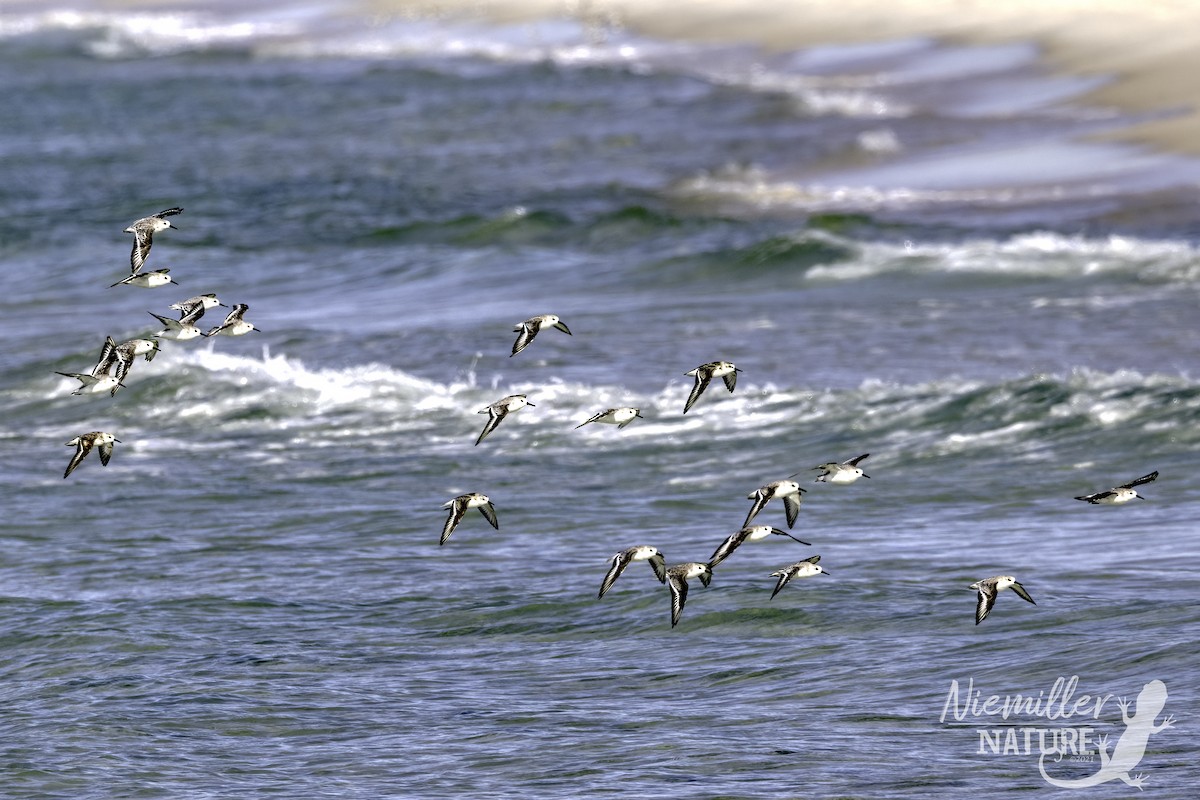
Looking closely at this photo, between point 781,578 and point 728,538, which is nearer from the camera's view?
point 728,538

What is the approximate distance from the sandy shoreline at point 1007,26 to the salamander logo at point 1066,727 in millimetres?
23914

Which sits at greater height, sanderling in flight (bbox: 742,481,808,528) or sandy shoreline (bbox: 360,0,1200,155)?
sanderling in flight (bbox: 742,481,808,528)

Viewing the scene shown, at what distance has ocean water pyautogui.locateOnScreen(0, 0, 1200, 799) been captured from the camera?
46.6 ft

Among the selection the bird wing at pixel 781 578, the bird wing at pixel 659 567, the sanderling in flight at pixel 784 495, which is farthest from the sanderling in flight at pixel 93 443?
the bird wing at pixel 781 578

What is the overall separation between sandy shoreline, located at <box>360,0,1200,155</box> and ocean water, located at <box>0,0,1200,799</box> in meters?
1.29

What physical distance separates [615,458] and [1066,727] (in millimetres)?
8562

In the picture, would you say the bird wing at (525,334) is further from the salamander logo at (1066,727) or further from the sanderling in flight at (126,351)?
the salamander logo at (1066,727)

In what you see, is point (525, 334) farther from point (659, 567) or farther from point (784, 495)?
point (784, 495)

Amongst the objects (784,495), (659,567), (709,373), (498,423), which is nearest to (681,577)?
(659,567)

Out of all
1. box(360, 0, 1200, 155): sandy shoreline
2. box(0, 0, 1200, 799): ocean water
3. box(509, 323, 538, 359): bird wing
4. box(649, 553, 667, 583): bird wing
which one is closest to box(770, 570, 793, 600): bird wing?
box(0, 0, 1200, 799): ocean water

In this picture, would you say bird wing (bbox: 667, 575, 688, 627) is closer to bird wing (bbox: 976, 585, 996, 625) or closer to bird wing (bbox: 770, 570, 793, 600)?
bird wing (bbox: 770, 570, 793, 600)

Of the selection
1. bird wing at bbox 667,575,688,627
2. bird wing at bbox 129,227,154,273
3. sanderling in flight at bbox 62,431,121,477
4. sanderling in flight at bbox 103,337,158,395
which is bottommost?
bird wing at bbox 667,575,688,627

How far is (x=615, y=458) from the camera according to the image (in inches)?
849

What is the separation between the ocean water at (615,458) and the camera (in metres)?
14.2
